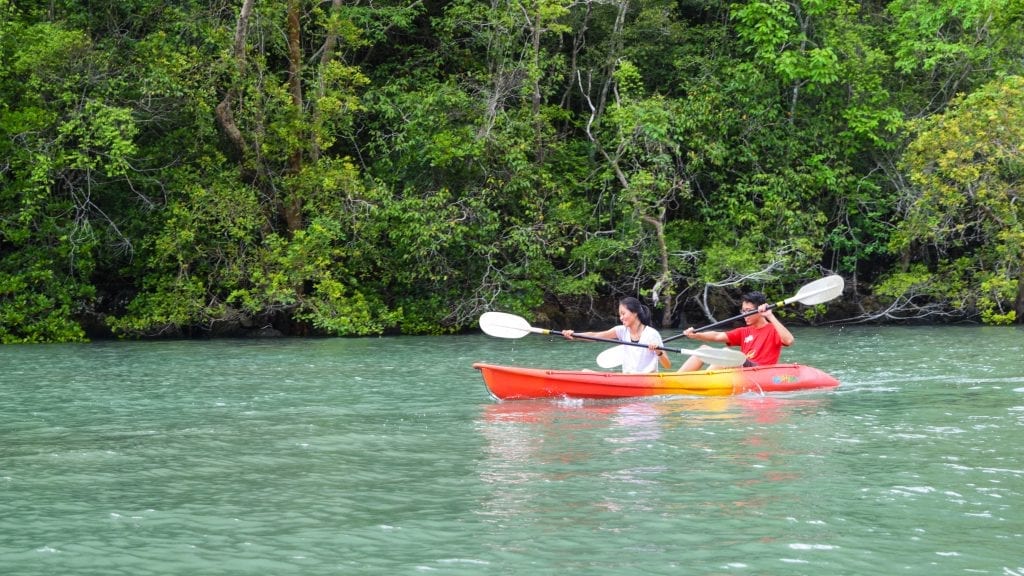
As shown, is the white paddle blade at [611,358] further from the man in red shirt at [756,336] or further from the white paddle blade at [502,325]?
the white paddle blade at [502,325]

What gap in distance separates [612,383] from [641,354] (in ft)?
2.46

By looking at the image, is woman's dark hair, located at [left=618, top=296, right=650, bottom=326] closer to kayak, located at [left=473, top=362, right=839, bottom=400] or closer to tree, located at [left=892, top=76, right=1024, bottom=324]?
kayak, located at [left=473, top=362, right=839, bottom=400]

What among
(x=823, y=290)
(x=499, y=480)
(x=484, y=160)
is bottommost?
(x=499, y=480)

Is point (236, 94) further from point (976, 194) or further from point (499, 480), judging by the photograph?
point (499, 480)

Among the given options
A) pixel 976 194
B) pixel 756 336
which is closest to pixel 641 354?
pixel 756 336

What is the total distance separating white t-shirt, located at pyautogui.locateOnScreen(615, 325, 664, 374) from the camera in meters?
12.0

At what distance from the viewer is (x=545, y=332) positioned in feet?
40.4

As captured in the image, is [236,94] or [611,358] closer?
[611,358]

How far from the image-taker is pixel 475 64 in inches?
956

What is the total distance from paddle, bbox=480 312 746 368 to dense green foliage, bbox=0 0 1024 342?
851 cm

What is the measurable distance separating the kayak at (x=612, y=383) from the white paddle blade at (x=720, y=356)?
321 mm

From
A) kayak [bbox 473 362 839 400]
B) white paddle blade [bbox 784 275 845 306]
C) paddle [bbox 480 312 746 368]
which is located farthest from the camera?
white paddle blade [bbox 784 275 845 306]

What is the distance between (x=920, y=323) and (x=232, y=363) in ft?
48.6

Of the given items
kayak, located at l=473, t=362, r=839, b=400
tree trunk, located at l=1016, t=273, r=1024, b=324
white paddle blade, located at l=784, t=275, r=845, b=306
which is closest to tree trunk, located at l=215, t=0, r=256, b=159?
white paddle blade, located at l=784, t=275, r=845, b=306
